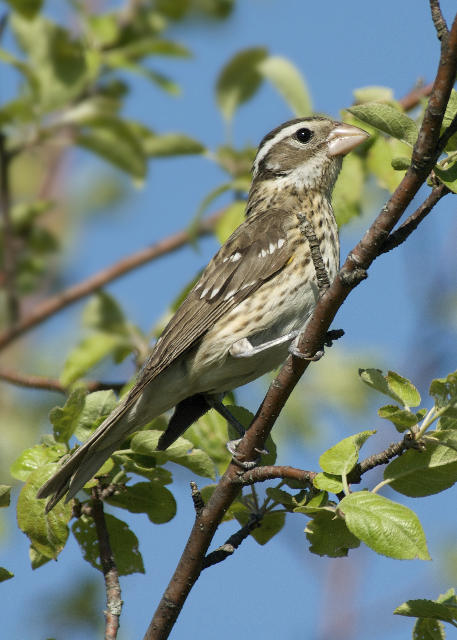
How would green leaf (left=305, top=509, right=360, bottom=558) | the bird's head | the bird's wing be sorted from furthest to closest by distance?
→ the bird's head → the bird's wing → green leaf (left=305, top=509, right=360, bottom=558)

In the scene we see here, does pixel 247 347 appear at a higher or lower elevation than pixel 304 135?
lower

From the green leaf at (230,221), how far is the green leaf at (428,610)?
2394mm

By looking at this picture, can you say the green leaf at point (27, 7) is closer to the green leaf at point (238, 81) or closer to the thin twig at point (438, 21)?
the green leaf at point (238, 81)

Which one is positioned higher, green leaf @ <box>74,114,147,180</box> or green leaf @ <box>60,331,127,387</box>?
green leaf @ <box>74,114,147,180</box>

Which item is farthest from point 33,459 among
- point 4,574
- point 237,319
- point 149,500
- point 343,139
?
point 343,139

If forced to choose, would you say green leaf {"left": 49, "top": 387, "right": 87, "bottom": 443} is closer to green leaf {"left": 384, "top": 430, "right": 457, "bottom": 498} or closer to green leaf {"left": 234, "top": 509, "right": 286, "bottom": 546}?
green leaf {"left": 234, "top": 509, "right": 286, "bottom": 546}

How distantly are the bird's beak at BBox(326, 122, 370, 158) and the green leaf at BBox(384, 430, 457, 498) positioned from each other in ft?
8.03

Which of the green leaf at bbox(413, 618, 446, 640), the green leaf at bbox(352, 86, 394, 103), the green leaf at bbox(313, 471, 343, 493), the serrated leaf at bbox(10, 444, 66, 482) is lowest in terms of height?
the green leaf at bbox(413, 618, 446, 640)

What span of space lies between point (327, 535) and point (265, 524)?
57cm

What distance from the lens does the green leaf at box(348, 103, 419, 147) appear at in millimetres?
2699

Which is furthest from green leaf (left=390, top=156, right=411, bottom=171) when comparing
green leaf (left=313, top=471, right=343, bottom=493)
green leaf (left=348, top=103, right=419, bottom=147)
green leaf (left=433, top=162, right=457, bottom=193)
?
green leaf (left=313, top=471, right=343, bottom=493)

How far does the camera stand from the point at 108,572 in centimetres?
353

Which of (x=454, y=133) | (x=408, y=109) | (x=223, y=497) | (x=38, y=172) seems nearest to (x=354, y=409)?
(x=408, y=109)

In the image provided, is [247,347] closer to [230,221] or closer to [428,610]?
[230,221]
